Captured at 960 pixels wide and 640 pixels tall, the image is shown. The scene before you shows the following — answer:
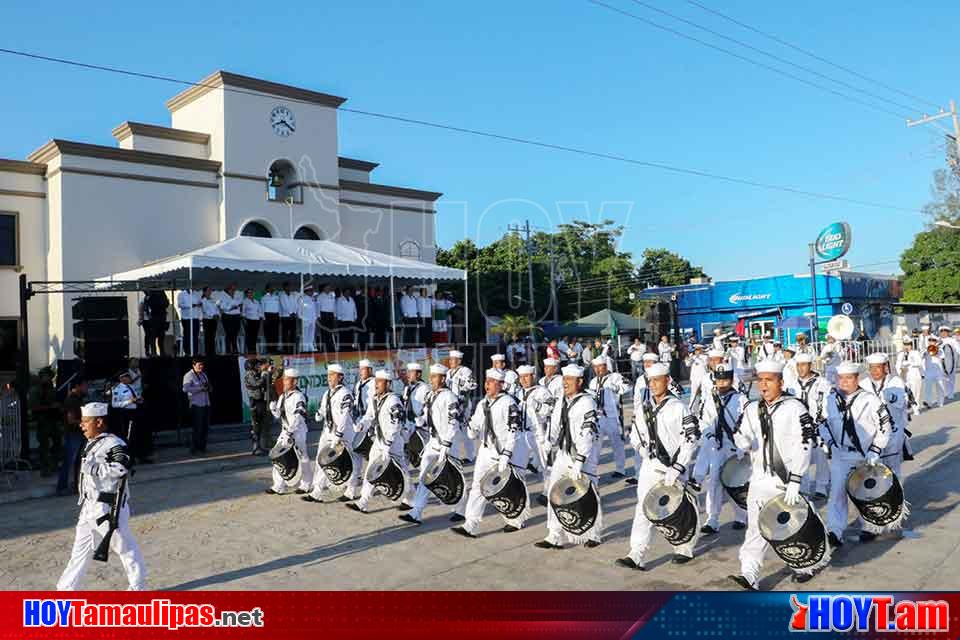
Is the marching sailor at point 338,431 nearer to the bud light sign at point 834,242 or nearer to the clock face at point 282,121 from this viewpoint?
the clock face at point 282,121

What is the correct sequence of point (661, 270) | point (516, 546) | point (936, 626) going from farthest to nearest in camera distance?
1. point (661, 270)
2. point (516, 546)
3. point (936, 626)

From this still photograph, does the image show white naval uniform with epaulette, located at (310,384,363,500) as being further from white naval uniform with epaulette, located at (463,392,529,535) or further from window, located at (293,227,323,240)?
window, located at (293,227,323,240)

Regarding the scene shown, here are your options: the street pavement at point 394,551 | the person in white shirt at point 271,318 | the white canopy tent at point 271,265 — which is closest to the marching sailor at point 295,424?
the street pavement at point 394,551

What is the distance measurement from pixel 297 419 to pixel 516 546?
4181mm

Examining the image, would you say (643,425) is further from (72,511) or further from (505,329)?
(505,329)

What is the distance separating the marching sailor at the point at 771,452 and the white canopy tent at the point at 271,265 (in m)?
14.1

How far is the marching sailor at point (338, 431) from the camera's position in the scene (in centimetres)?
1066

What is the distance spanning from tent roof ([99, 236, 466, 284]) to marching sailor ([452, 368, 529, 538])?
11.1 metres

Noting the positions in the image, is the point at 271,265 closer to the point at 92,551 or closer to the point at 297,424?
the point at 297,424

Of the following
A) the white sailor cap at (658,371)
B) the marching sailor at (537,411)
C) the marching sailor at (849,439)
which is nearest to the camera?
the white sailor cap at (658,371)

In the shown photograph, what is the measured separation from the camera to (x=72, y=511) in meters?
10.8

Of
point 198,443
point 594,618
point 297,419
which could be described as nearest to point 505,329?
point 198,443

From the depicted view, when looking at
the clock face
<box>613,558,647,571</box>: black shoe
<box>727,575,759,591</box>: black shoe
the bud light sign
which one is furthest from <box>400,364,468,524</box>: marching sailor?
the bud light sign

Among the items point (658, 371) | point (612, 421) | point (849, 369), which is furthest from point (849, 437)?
point (612, 421)
